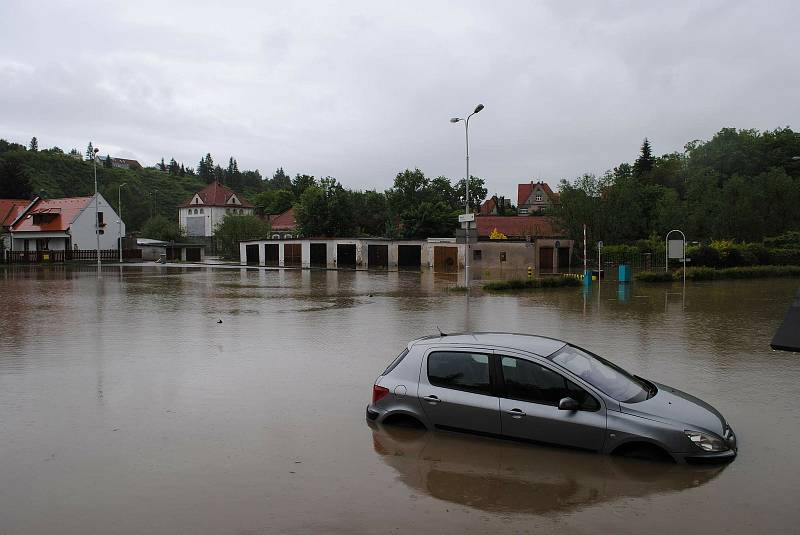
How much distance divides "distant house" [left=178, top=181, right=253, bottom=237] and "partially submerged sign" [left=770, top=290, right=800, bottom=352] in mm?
116563

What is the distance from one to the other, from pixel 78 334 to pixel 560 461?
1340 centimetres

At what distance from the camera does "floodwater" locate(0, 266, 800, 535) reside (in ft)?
18.1

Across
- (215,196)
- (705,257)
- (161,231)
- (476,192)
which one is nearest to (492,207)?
(476,192)

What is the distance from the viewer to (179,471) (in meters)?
6.59

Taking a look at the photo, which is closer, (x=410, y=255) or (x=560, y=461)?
(x=560, y=461)

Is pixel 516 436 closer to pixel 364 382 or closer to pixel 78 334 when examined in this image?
pixel 364 382

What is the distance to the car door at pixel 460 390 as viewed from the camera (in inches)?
283

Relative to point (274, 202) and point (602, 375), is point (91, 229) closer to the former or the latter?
point (274, 202)

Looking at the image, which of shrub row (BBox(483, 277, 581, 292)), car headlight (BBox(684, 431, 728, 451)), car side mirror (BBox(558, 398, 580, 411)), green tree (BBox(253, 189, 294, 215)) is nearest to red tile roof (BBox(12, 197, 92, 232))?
green tree (BBox(253, 189, 294, 215))

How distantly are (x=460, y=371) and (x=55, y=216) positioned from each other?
246 feet

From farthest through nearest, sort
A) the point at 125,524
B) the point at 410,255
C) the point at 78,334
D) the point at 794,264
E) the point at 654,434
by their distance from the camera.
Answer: the point at 410,255 → the point at 794,264 → the point at 78,334 → the point at 654,434 → the point at 125,524

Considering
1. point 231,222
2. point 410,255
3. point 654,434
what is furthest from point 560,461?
point 231,222

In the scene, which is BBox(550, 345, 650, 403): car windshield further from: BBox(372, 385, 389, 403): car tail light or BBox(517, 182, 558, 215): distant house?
BBox(517, 182, 558, 215): distant house

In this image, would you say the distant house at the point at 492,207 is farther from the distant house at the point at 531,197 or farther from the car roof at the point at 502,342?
the car roof at the point at 502,342
